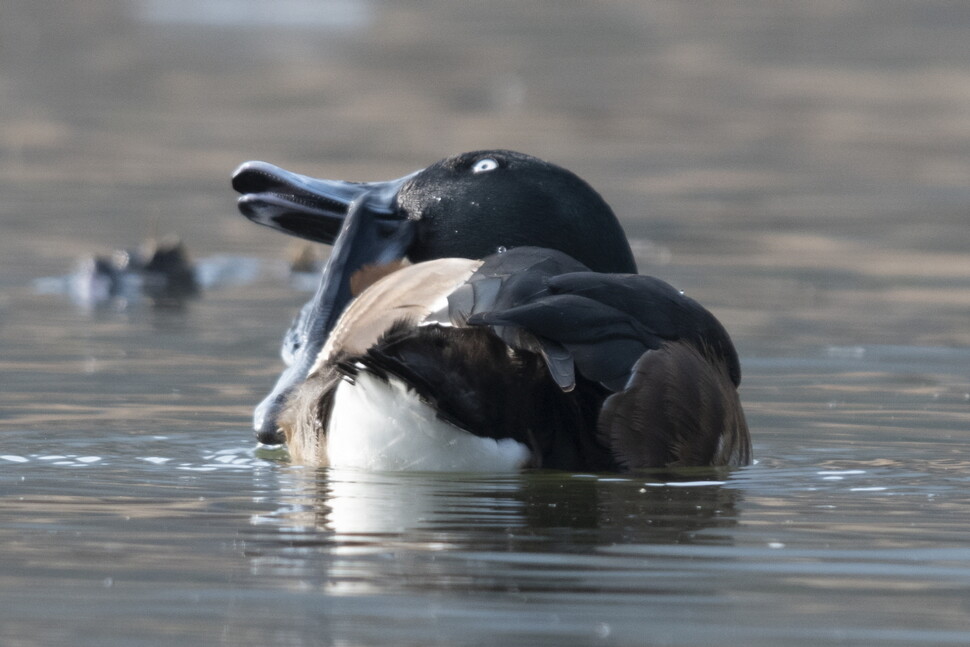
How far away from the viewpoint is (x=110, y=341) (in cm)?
809

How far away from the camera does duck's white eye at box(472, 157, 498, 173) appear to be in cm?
615

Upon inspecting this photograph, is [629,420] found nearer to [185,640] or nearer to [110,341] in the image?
[185,640]

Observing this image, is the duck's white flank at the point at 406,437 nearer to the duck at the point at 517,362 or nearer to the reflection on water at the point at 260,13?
the duck at the point at 517,362

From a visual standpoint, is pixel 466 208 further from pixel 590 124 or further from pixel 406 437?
pixel 590 124

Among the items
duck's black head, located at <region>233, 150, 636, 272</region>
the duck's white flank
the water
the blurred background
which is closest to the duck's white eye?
duck's black head, located at <region>233, 150, 636, 272</region>

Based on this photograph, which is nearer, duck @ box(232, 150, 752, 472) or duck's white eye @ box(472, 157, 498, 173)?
duck @ box(232, 150, 752, 472)

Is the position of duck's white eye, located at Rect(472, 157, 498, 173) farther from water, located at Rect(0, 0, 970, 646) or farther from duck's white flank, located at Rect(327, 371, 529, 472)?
duck's white flank, located at Rect(327, 371, 529, 472)

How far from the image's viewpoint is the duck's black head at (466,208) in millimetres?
6000

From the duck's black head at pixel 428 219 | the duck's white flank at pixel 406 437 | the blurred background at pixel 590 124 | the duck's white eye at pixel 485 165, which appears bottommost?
the duck's white flank at pixel 406 437

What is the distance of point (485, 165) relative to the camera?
6164mm

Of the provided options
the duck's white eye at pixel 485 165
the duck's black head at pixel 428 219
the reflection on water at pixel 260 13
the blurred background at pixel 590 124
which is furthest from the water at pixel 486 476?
the reflection on water at pixel 260 13

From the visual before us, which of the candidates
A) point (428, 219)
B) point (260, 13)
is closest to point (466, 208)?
point (428, 219)

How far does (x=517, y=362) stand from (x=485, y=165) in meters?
1.57

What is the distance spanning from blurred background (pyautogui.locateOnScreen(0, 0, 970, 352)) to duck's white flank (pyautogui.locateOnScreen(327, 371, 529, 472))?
336 cm
